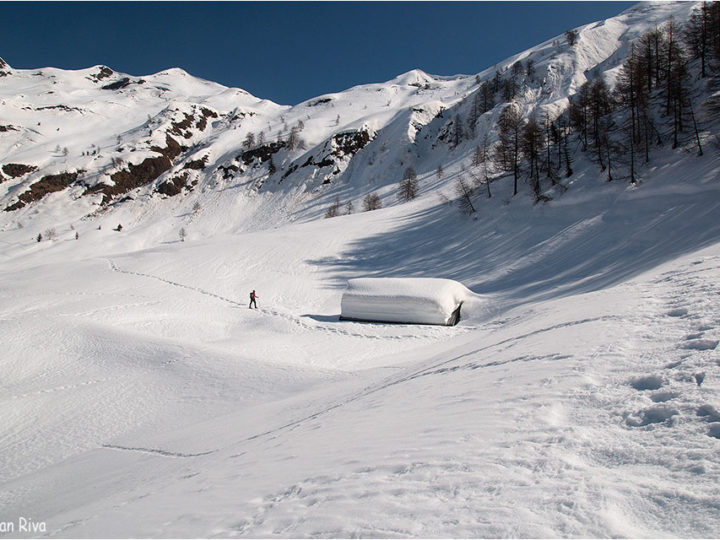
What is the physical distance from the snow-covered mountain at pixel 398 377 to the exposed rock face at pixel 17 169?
132 m

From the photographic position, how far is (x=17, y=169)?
403 feet

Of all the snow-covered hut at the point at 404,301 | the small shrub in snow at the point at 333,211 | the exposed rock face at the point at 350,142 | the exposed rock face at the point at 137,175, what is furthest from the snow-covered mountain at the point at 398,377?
the exposed rock face at the point at 137,175

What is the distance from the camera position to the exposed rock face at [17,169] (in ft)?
398

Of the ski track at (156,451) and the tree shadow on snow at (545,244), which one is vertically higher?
the tree shadow on snow at (545,244)

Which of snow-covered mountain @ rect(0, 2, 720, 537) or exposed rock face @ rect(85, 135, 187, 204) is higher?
exposed rock face @ rect(85, 135, 187, 204)

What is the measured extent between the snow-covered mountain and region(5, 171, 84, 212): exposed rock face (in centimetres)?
10988

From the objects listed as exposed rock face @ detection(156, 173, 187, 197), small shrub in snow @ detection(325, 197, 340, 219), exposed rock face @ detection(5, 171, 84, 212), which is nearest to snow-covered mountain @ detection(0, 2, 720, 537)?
small shrub in snow @ detection(325, 197, 340, 219)

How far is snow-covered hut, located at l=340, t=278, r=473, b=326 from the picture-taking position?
726 inches

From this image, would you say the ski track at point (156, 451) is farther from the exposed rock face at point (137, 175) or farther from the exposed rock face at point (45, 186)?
the exposed rock face at point (45, 186)

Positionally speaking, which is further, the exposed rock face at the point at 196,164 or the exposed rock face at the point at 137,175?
the exposed rock face at the point at 196,164

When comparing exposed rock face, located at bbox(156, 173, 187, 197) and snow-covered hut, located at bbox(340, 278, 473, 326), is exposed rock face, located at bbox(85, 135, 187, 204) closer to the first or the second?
exposed rock face, located at bbox(156, 173, 187, 197)

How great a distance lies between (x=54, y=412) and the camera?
10.7 metres

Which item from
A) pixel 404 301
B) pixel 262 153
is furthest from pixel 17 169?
pixel 404 301

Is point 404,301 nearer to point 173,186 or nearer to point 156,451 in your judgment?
point 156,451
